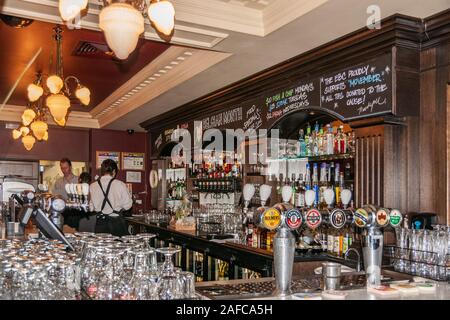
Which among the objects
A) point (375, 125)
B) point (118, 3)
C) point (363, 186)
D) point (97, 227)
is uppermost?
point (118, 3)

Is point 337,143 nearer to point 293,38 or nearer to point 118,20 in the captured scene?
point 293,38

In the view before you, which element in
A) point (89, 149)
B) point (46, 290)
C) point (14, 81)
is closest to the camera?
point (46, 290)

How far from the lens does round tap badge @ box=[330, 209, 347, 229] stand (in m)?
2.95

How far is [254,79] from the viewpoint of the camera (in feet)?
17.4

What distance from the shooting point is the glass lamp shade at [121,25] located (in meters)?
2.18

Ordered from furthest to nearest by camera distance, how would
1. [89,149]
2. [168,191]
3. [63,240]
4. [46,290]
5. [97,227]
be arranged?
[89,149] < [168,191] < [97,227] < [63,240] < [46,290]

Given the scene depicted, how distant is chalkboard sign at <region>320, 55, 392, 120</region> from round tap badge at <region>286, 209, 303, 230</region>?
1.52 meters

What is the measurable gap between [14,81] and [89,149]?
10.6 feet

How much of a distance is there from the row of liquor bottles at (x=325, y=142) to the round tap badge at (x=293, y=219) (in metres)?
2.09

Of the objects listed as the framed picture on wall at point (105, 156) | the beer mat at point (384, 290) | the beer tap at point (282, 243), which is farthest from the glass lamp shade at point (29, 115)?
the beer mat at point (384, 290)

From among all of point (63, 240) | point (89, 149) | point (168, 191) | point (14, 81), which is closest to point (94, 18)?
point (63, 240)
